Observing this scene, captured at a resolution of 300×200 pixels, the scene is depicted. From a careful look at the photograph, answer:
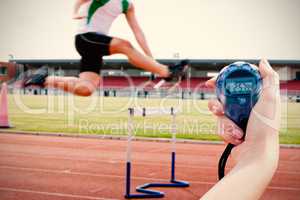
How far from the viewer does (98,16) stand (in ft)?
7.40

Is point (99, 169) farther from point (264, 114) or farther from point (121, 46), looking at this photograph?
point (264, 114)

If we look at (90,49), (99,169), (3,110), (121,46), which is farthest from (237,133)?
(3,110)

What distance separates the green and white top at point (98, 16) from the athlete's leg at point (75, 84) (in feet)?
0.84

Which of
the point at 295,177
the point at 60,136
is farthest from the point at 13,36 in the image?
the point at 60,136

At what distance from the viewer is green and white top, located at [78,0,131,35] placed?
224 centimetres

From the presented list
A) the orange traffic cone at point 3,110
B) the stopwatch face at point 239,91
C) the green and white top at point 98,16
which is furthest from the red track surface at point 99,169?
the stopwatch face at point 239,91

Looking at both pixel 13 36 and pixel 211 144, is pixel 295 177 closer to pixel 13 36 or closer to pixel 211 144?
pixel 211 144

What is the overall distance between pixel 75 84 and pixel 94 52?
215 millimetres

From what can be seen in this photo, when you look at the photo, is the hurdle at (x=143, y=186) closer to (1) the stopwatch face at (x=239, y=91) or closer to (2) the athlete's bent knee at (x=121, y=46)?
(2) the athlete's bent knee at (x=121, y=46)

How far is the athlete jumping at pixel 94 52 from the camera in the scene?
2152mm

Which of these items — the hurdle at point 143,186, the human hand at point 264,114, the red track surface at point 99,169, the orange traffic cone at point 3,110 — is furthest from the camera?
the orange traffic cone at point 3,110

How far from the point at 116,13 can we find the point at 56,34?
75cm

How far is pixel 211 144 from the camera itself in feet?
27.2

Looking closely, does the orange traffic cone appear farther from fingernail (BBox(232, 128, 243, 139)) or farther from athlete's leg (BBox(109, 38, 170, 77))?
fingernail (BBox(232, 128, 243, 139))
